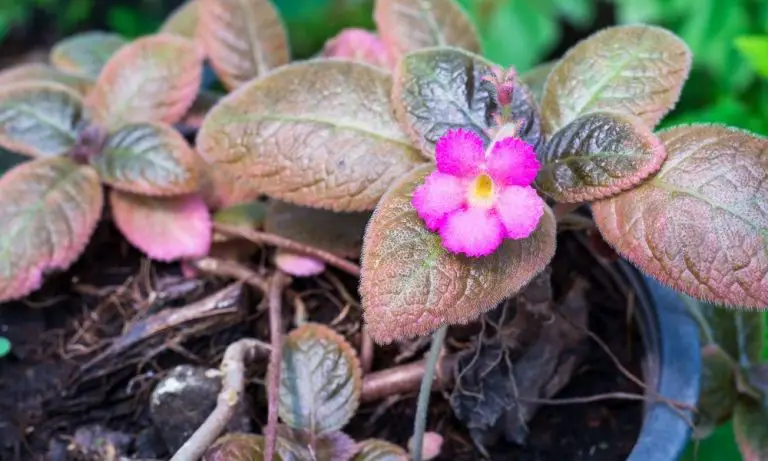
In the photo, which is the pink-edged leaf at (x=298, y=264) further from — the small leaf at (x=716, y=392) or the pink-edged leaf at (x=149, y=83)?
the small leaf at (x=716, y=392)

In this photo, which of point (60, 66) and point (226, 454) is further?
point (60, 66)

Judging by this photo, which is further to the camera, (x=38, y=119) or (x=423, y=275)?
(x=38, y=119)

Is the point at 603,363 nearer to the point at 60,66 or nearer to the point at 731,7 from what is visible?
the point at 60,66

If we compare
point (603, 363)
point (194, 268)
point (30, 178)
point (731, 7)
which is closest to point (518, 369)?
point (603, 363)

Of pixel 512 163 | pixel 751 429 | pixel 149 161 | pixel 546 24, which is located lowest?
pixel 751 429

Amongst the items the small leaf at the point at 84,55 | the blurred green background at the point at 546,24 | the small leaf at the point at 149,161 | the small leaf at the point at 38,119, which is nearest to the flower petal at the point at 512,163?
the small leaf at the point at 149,161

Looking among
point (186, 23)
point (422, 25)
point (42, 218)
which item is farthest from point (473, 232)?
point (186, 23)

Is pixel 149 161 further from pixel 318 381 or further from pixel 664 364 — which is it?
pixel 664 364
